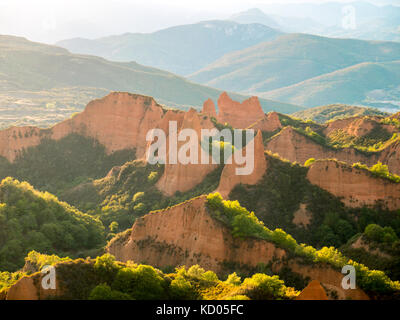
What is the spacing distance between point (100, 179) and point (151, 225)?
33285mm

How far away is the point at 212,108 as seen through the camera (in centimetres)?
10631

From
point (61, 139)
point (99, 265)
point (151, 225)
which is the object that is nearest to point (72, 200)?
point (61, 139)

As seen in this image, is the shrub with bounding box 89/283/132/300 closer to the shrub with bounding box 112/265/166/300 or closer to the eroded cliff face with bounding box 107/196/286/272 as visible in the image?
the shrub with bounding box 112/265/166/300

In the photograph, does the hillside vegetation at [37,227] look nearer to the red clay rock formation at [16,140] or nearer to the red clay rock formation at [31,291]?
the red clay rock formation at [31,291]

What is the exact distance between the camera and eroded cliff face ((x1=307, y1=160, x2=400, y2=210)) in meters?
50.8

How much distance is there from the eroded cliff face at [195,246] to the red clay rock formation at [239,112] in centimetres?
5806

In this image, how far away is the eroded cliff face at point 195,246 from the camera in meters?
39.4

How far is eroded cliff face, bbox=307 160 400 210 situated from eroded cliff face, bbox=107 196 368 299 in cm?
1584

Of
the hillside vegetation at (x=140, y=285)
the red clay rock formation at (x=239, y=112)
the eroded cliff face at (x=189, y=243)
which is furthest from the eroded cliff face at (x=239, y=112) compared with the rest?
the hillside vegetation at (x=140, y=285)

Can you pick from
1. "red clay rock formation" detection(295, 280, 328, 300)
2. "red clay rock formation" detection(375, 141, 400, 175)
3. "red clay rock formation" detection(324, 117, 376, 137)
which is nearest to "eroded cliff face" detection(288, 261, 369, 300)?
"red clay rock formation" detection(295, 280, 328, 300)

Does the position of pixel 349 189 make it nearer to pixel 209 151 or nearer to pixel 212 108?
pixel 209 151

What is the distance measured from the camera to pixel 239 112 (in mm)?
103000

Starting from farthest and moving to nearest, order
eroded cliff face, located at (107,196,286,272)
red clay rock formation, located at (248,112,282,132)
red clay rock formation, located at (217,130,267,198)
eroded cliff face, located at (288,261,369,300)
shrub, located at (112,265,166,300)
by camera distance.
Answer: red clay rock formation, located at (248,112,282,132) < red clay rock formation, located at (217,130,267,198) < eroded cliff face, located at (107,196,286,272) < eroded cliff face, located at (288,261,369,300) < shrub, located at (112,265,166,300)
